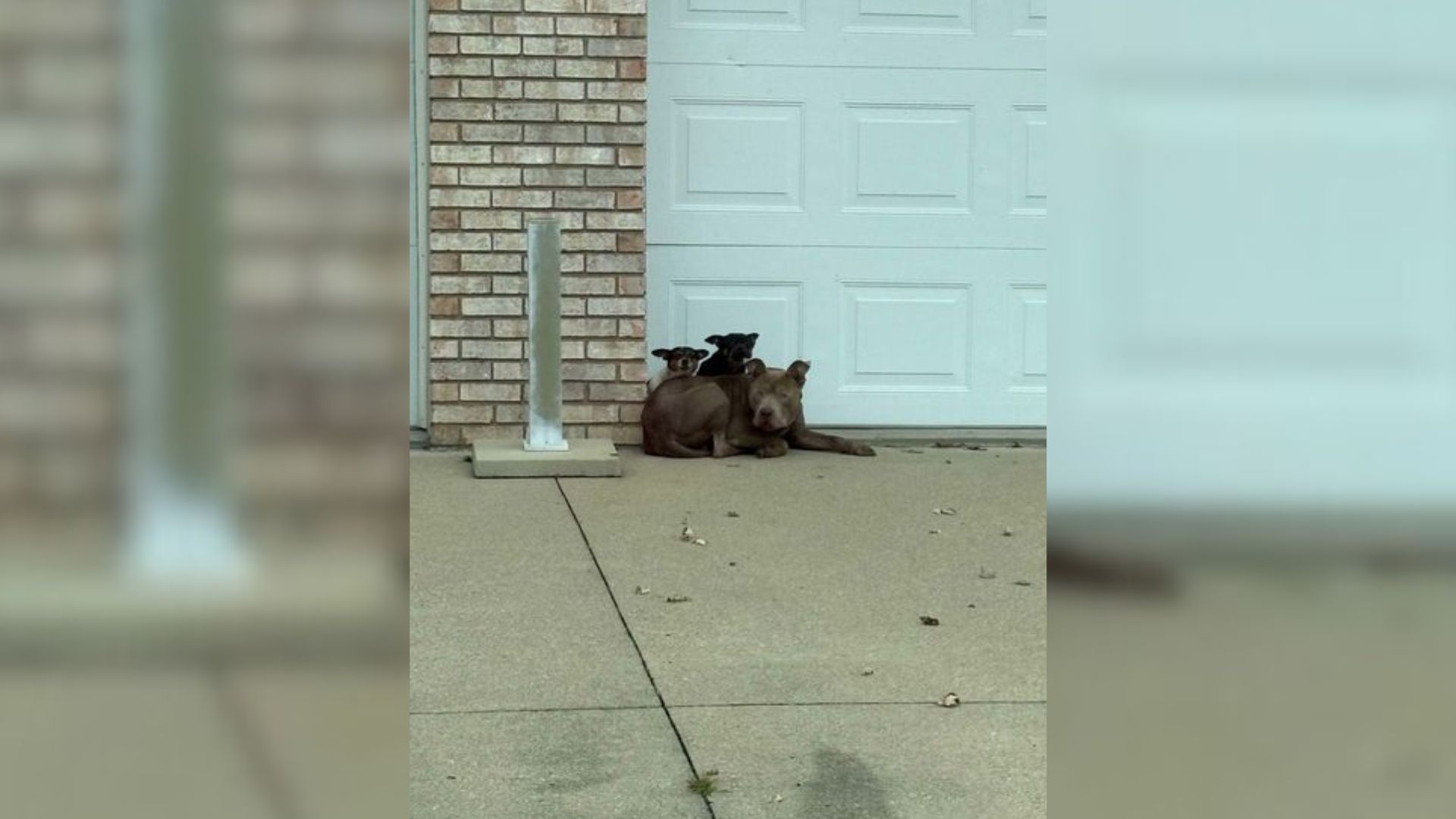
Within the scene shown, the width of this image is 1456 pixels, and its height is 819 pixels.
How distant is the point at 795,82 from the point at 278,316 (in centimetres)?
675

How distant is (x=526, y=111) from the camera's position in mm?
7039

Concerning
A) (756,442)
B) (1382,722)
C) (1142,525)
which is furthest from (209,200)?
(756,442)

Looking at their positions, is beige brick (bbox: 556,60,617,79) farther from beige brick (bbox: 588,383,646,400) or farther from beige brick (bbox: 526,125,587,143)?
beige brick (bbox: 588,383,646,400)

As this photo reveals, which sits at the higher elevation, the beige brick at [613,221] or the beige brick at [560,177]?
the beige brick at [560,177]

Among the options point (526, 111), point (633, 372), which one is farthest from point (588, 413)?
point (526, 111)

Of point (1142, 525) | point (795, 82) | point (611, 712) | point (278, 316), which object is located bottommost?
point (611, 712)

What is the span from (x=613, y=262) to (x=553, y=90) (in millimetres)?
739

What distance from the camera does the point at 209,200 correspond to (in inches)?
31.4

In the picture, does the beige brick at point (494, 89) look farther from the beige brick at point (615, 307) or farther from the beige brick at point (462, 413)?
the beige brick at point (462, 413)

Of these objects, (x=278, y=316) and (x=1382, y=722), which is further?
(x=1382, y=722)

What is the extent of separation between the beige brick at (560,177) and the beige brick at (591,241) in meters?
0.04

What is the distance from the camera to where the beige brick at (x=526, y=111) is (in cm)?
703

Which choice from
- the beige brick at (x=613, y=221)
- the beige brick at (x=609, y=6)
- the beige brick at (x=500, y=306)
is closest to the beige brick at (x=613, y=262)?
the beige brick at (x=613, y=221)

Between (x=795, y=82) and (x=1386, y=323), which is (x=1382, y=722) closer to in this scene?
(x=1386, y=323)
